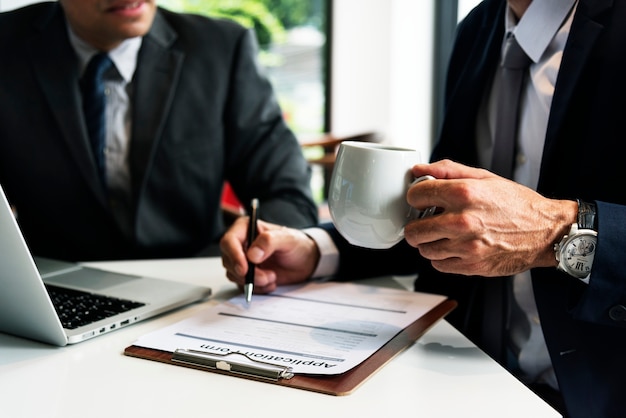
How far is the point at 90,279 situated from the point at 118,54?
83 cm

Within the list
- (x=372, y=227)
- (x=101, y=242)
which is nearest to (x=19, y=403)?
(x=372, y=227)

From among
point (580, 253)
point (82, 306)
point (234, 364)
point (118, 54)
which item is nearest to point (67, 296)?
point (82, 306)

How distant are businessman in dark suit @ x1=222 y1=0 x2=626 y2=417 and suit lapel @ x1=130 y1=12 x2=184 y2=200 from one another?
2.23 feet

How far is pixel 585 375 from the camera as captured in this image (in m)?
1.01

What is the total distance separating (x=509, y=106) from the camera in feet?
4.02

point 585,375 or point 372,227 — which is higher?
point 372,227

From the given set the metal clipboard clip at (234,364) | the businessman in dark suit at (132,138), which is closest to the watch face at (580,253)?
the metal clipboard clip at (234,364)

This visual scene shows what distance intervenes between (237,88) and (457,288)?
0.91m

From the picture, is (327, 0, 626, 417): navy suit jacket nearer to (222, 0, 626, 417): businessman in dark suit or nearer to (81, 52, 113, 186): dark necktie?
(222, 0, 626, 417): businessman in dark suit

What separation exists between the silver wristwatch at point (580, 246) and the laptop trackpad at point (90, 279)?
66cm

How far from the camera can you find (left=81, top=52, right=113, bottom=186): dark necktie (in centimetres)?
177

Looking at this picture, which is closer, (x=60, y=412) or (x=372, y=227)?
(x=60, y=412)

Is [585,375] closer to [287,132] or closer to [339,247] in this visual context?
[339,247]

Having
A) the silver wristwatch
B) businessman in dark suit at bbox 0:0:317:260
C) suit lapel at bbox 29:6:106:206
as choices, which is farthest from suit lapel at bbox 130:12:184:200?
the silver wristwatch
